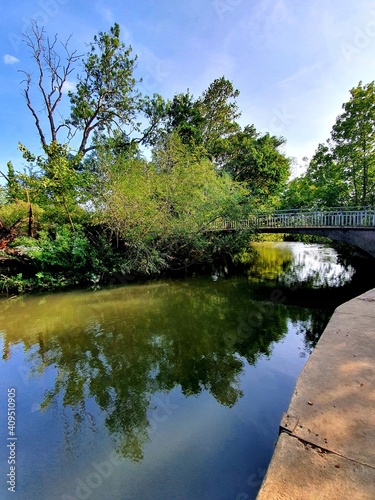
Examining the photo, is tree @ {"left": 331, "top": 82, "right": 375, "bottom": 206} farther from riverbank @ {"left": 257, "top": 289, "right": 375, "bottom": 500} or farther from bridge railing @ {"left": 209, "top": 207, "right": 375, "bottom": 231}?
riverbank @ {"left": 257, "top": 289, "right": 375, "bottom": 500}

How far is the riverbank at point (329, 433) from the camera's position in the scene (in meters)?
1.34

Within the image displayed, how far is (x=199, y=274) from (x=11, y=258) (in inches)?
320

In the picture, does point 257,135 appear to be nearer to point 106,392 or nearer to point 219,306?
point 219,306

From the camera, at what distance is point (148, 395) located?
3.73 metres

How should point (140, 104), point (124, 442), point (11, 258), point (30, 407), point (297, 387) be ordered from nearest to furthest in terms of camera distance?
point (297, 387) < point (124, 442) < point (30, 407) < point (11, 258) < point (140, 104)

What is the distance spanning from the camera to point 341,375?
2.33 m

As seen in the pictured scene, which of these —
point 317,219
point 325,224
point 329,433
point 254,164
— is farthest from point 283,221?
point 329,433

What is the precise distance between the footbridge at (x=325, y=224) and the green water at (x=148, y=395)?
14.3ft

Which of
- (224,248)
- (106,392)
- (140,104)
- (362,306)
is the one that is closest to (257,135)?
(140,104)

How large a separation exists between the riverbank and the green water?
1.09 meters

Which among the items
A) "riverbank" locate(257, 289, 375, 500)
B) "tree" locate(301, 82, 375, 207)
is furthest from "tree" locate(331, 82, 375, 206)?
"riverbank" locate(257, 289, 375, 500)

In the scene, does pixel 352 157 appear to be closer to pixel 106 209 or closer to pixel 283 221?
pixel 283 221

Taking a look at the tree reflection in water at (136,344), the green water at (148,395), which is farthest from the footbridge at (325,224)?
the tree reflection in water at (136,344)

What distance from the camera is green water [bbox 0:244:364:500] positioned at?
2.48 m
